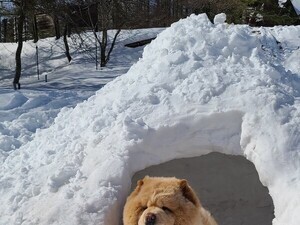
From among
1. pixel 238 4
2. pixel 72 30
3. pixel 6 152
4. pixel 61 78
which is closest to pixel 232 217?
pixel 6 152

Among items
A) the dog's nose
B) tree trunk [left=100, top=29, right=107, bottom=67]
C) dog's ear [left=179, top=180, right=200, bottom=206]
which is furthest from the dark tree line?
the dog's nose

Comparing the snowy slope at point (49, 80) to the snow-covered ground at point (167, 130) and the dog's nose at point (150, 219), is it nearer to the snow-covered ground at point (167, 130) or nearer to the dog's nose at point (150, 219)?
the snow-covered ground at point (167, 130)

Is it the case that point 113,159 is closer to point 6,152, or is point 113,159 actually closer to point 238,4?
point 6,152

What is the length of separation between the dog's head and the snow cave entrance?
2.18 m

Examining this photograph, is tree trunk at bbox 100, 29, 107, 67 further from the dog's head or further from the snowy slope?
the dog's head

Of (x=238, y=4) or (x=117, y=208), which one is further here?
(x=238, y=4)

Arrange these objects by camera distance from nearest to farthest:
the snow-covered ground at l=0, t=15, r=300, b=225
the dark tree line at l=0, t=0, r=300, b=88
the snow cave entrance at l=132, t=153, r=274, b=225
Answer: the snow-covered ground at l=0, t=15, r=300, b=225, the snow cave entrance at l=132, t=153, r=274, b=225, the dark tree line at l=0, t=0, r=300, b=88

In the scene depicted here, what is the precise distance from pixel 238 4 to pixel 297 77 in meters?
10.7

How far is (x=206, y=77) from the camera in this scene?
4438 millimetres

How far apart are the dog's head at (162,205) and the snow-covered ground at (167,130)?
37cm

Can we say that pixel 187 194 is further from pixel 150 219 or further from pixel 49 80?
pixel 49 80

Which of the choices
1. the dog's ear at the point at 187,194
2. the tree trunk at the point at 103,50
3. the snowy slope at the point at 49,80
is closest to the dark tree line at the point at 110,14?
the tree trunk at the point at 103,50

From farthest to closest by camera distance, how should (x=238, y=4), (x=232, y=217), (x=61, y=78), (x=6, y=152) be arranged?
(x=61, y=78)
(x=238, y=4)
(x=6, y=152)
(x=232, y=217)

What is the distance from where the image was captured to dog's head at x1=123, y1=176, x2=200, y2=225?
123 inches
